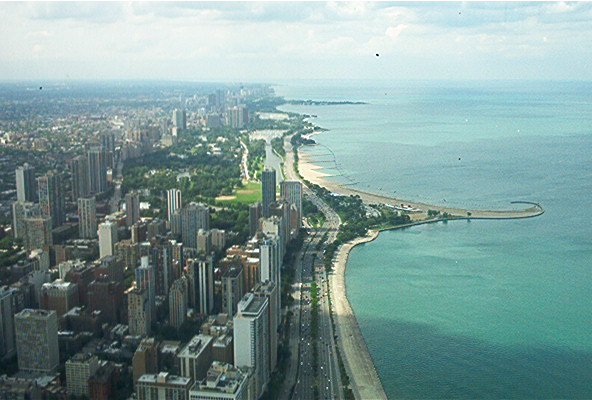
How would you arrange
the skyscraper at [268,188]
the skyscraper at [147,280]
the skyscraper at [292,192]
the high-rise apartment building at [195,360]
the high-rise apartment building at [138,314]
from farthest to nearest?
the skyscraper at [292,192], the skyscraper at [268,188], the skyscraper at [147,280], the high-rise apartment building at [138,314], the high-rise apartment building at [195,360]

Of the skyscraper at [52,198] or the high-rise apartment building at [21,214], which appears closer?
the high-rise apartment building at [21,214]

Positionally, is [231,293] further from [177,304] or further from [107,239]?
[107,239]

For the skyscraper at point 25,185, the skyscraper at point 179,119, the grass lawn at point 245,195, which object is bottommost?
the grass lawn at point 245,195

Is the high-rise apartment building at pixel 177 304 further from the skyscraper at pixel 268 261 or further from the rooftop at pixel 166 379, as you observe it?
the rooftop at pixel 166 379

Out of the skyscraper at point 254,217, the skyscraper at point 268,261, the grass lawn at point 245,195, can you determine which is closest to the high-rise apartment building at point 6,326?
the skyscraper at point 268,261

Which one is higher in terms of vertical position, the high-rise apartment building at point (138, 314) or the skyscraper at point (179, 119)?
the skyscraper at point (179, 119)

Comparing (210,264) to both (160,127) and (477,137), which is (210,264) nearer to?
(160,127)

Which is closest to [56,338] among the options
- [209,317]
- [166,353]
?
[166,353]
